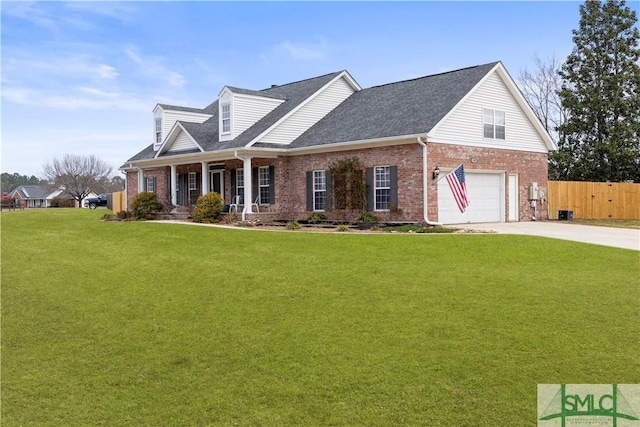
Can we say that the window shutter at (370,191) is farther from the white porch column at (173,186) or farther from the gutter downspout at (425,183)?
the white porch column at (173,186)

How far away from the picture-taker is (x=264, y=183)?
86.3 ft

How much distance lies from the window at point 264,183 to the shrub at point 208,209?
2.23 m

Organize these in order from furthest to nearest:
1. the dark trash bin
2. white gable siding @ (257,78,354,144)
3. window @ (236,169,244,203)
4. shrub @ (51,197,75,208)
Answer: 1. shrub @ (51,197,75,208)
2. window @ (236,169,244,203)
3. the dark trash bin
4. white gable siding @ (257,78,354,144)

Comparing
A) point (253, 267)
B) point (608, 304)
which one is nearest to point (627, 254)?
point (608, 304)

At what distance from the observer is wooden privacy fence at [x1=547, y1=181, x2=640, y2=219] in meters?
27.1

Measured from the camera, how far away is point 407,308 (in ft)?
26.5

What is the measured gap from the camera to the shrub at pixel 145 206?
92.9 feet

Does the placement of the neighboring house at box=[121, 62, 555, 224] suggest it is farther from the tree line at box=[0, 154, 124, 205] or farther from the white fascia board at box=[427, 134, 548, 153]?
the tree line at box=[0, 154, 124, 205]

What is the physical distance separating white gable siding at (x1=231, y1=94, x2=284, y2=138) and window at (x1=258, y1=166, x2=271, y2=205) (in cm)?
206

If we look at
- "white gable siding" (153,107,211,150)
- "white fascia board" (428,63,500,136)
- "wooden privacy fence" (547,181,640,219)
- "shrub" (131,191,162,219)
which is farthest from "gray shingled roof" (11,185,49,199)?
"white fascia board" (428,63,500,136)

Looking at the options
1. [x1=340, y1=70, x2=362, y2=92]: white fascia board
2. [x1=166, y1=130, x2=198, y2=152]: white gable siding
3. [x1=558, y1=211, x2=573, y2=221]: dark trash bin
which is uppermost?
[x1=340, y1=70, x2=362, y2=92]: white fascia board

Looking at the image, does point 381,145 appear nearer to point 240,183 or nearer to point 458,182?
point 458,182

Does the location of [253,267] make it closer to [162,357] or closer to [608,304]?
[162,357]

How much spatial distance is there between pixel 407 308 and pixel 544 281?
3.13 meters
